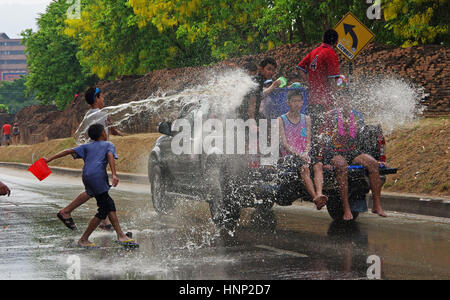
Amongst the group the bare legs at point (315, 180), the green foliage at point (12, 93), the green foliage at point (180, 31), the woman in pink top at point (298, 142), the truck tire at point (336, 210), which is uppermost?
the green foliage at point (12, 93)

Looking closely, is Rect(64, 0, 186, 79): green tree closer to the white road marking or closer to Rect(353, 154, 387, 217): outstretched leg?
Rect(353, 154, 387, 217): outstretched leg

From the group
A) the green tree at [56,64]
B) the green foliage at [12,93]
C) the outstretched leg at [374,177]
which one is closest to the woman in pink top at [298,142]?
the outstretched leg at [374,177]

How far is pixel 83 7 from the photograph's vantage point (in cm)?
4147

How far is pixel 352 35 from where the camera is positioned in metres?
15.0

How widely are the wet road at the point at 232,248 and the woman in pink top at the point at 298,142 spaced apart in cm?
Result: 84

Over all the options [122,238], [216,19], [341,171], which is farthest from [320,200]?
[216,19]

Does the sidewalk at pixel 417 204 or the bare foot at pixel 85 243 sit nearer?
the bare foot at pixel 85 243

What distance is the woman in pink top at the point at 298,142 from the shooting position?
8.55m

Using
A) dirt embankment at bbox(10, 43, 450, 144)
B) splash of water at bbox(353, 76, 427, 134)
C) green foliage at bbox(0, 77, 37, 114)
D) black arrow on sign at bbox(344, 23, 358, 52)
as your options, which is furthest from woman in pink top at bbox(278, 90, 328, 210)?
green foliage at bbox(0, 77, 37, 114)

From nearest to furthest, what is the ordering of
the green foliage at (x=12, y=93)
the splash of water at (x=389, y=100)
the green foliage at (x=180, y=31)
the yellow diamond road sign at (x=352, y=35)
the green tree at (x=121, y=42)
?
1. the yellow diamond road sign at (x=352, y=35)
2. the splash of water at (x=389, y=100)
3. the green foliage at (x=180, y=31)
4. the green tree at (x=121, y=42)
5. the green foliage at (x=12, y=93)

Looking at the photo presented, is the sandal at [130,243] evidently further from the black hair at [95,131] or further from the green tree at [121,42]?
the green tree at [121,42]

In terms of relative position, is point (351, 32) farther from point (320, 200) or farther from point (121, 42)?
point (121, 42)

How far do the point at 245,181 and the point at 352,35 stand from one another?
7.20 meters

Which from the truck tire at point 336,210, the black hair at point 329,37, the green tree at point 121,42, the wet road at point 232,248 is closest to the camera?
the wet road at point 232,248
